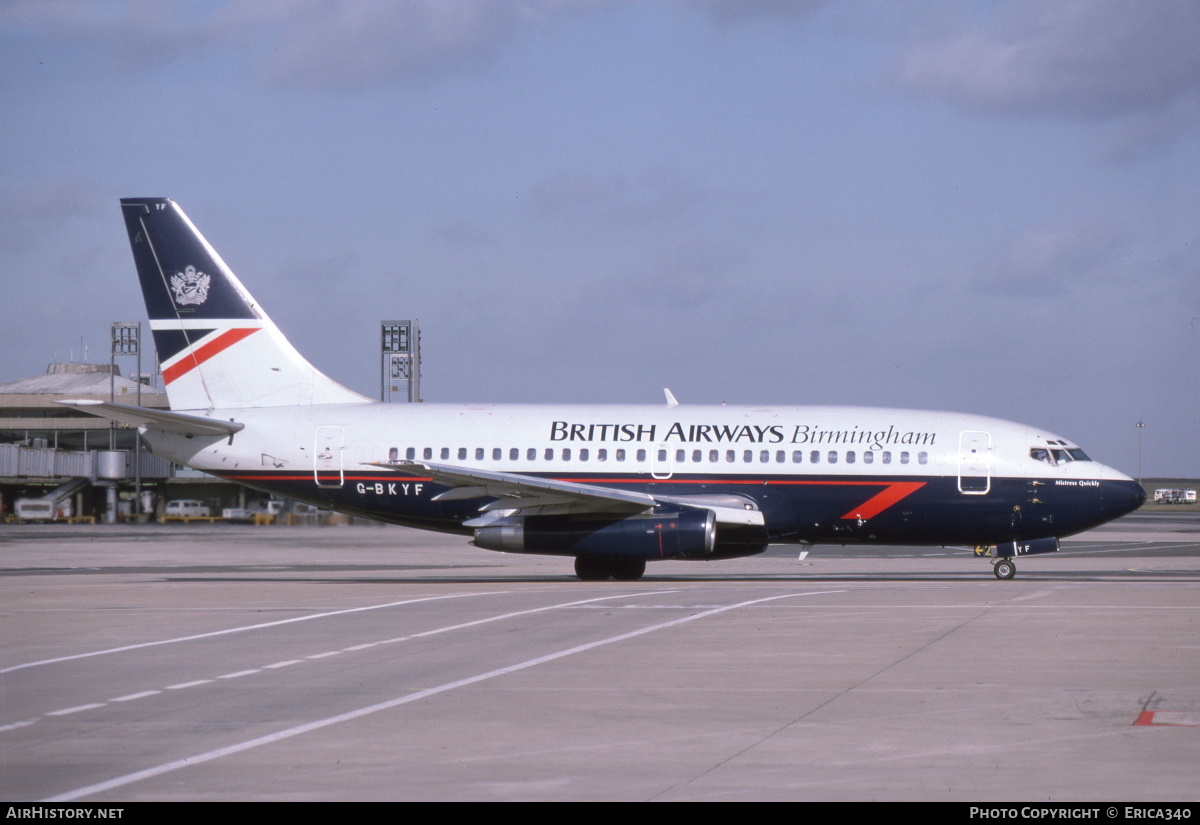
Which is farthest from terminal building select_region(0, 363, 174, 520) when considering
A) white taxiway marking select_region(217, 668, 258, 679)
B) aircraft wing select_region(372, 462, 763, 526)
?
white taxiway marking select_region(217, 668, 258, 679)

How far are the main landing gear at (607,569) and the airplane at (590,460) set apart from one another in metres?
0.05

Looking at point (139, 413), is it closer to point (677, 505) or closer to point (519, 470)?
point (519, 470)

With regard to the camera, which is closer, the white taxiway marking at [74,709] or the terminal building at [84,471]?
the white taxiway marking at [74,709]

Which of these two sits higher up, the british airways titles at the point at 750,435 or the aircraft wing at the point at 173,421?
the aircraft wing at the point at 173,421

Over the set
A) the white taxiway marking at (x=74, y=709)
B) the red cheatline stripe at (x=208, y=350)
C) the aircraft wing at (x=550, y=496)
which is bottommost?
the white taxiway marking at (x=74, y=709)

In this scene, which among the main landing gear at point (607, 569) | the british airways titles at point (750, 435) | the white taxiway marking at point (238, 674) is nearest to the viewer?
the white taxiway marking at point (238, 674)

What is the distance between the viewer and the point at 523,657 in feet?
53.5

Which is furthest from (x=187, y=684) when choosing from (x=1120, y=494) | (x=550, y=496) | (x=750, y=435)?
(x=1120, y=494)


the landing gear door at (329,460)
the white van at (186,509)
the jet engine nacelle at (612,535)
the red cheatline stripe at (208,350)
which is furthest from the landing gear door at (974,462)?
the white van at (186,509)

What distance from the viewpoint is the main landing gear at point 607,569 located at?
104ft

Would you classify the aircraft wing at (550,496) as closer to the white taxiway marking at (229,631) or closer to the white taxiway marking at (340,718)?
the white taxiway marking at (229,631)

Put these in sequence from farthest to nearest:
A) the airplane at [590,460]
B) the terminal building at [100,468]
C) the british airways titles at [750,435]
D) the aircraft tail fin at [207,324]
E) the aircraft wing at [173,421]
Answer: the terminal building at [100,468]
the aircraft tail fin at [207,324]
the british airways titles at [750,435]
the aircraft wing at [173,421]
the airplane at [590,460]

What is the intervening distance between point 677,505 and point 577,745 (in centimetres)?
1969

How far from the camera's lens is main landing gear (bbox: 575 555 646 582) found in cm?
3181
